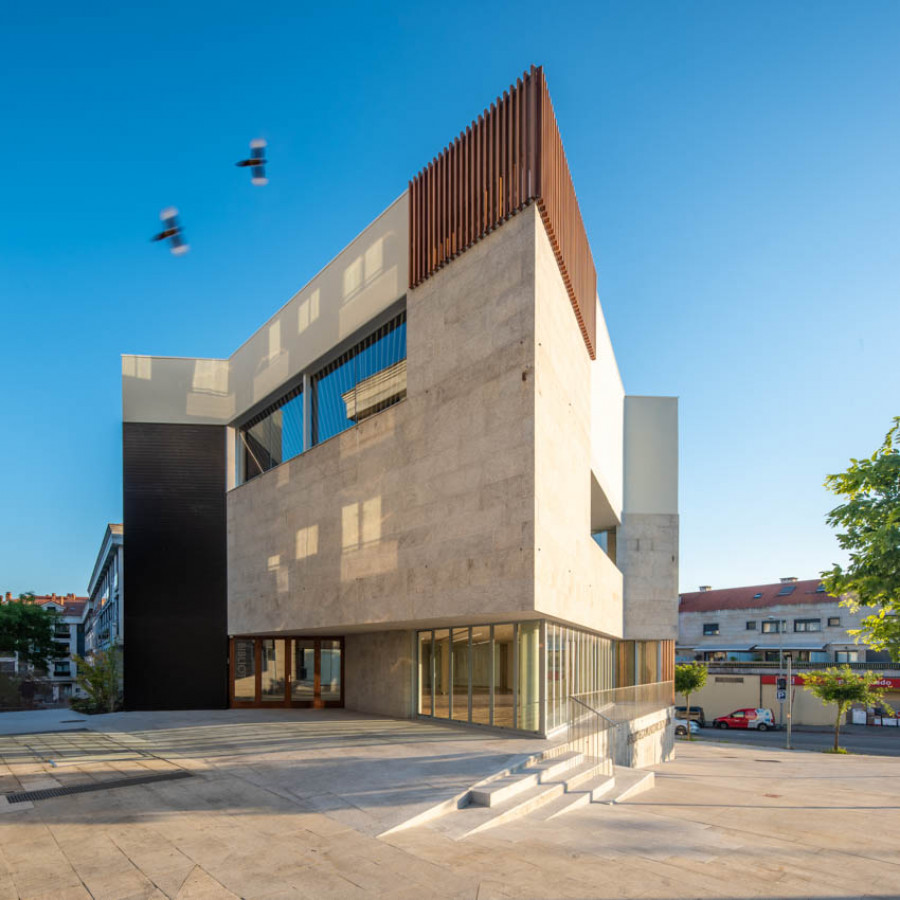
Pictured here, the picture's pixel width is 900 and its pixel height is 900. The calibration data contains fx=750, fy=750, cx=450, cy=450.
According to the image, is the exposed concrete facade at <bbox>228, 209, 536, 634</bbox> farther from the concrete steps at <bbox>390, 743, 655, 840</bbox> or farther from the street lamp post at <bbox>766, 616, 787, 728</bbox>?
the street lamp post at <bbox>766, 616, 787, 728</bbox>

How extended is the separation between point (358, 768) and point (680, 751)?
21.0 metres

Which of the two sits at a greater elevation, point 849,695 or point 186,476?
point 186,476

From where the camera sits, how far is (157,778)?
11328 mm

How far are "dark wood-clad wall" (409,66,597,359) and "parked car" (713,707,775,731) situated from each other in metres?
39.0

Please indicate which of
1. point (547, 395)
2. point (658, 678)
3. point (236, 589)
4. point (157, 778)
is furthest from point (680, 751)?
point (157, 778)

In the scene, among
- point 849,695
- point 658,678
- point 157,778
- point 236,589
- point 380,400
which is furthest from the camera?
point 849,695

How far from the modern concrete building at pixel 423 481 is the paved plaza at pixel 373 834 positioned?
135 inches

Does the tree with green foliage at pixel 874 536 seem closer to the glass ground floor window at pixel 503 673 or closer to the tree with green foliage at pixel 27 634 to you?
the glass ground floor window at pixel 503 673

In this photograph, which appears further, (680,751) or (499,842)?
(680,751)

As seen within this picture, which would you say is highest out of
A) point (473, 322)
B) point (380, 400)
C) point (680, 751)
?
point (473, 322)

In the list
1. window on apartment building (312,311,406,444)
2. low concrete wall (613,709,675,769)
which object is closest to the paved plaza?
low concrete wall (613,709,675,769)

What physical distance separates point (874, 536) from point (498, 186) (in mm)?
9887

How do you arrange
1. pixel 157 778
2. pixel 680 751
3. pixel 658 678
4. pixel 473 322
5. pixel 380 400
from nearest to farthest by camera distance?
1. pixel 157 778
2. pixel 473 322
3. pixel 380 400
4. pixel 680 751
5. pixel 658 678

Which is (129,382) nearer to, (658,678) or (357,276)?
(357,276)
